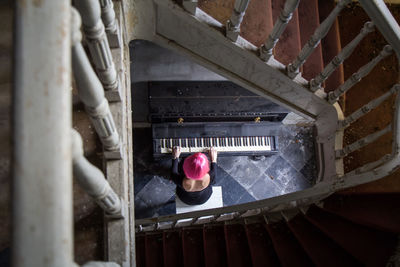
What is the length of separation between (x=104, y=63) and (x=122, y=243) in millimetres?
1046

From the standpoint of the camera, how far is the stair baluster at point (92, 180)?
3.83ft

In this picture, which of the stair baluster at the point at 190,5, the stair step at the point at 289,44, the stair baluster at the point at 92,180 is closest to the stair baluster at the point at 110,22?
the stair baluster at the point at 190,5

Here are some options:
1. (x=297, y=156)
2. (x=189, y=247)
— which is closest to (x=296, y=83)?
(x=189, y=247)

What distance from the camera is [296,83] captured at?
319 centimetres

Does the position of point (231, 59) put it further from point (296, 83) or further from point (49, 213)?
point (49, 213)

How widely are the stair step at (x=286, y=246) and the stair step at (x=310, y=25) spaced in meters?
1.83

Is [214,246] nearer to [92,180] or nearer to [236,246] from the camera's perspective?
[236,246]

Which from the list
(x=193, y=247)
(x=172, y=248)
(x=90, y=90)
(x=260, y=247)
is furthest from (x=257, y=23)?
(x=172, y=248)

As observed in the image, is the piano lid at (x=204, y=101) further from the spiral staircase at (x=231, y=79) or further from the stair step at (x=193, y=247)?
the stair step at (x=193, y=247)

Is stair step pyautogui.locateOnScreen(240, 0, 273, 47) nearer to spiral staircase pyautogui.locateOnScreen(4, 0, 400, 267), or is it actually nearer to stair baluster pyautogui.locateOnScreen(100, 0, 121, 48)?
spiral staircase pyautogui.locateOnScreen(4, 0, 400, 267)

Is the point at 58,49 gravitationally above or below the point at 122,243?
above

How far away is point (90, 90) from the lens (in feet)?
4.57

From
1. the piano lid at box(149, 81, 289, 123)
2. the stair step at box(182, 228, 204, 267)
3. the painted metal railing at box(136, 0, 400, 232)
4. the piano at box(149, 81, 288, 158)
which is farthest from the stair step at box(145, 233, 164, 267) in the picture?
the piano lid at box(149, 81, 289, 123)

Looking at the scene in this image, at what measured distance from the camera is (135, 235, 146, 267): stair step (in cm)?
419
